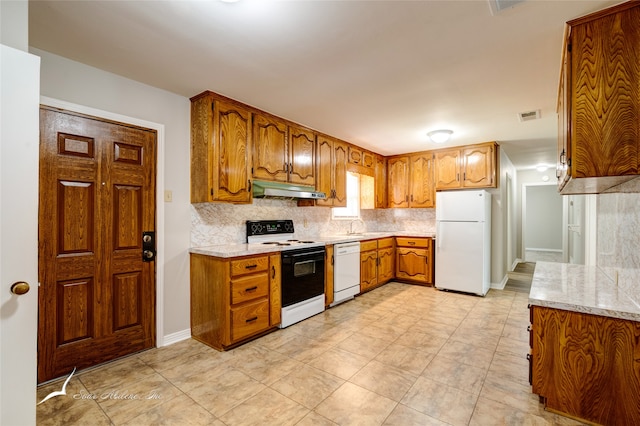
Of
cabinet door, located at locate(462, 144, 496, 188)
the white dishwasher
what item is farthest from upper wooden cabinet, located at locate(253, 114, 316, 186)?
cabinet door, located at locate(462, 144, 496, 188)

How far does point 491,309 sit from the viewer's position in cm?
366

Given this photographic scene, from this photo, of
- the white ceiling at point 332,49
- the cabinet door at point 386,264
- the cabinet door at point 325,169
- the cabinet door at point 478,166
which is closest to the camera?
the white ceiling at point 332,49

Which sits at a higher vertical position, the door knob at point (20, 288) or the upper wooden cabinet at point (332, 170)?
the upper wooden cabinet at point (332, 170)

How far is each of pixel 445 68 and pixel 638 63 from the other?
1088 mm

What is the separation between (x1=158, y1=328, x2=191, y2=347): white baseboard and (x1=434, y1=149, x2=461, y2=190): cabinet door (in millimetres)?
4266

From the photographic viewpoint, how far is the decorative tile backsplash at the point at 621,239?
1745 millimetres

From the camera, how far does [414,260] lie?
4898mm

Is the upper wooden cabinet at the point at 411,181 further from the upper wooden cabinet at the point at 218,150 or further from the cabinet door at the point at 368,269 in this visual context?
the upper wooden cabinet at the point at 218,150

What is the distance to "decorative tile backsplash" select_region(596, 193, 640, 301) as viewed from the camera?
175 centimetres

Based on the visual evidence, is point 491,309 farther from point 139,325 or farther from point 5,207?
point 5,207

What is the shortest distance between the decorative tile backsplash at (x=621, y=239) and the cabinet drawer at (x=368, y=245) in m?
2.52

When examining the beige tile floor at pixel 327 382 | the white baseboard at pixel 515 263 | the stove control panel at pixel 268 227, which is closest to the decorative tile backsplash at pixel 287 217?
the stove control panel at pixel 268 227

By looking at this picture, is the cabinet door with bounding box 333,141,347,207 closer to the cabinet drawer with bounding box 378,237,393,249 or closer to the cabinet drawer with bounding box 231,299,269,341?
the cabinet drawer with bounding box 378,237,393,249

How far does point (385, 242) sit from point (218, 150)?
3144 millimetres
